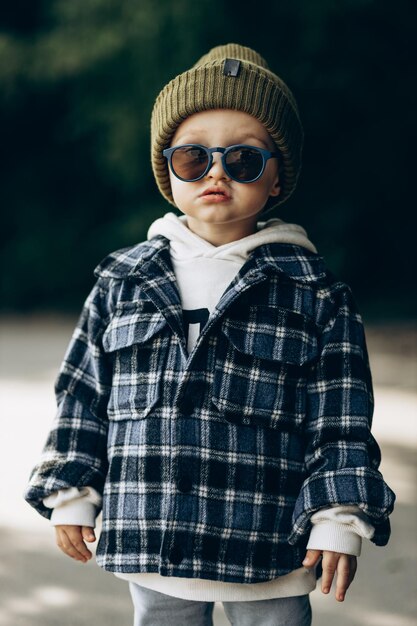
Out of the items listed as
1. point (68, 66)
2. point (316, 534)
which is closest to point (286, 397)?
point (316, 534)

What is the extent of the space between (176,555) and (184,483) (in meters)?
0.14

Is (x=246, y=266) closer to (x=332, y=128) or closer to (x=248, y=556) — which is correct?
(x=248, y=556)

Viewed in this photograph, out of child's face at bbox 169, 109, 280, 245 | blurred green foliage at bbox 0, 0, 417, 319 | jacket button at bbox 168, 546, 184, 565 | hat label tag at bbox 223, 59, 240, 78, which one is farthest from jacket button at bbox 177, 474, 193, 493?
blurred green foliage at bbox 0, 0, 417, 319

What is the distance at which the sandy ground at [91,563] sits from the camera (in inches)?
97.8

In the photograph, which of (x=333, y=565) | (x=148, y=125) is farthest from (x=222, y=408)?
(x=148, y=125)

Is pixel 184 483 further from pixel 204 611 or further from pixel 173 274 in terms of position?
pixel 173 274

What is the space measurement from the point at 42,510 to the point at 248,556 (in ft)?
1.55

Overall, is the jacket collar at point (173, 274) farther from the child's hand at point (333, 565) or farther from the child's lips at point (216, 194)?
the child's hand at point (333, 565)

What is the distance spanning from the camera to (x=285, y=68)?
7312 millimetres

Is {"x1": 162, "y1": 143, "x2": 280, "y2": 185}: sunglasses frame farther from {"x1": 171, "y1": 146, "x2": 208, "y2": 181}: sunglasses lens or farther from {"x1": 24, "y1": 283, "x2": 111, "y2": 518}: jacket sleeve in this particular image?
{"x1": 24, "y1": 283, "x2": 111, "y2": 518}: jacket sleeve

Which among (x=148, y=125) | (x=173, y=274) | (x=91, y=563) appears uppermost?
(x=148, y=125)

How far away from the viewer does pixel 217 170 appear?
1.68 metres

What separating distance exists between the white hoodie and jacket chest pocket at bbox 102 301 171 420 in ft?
0.23

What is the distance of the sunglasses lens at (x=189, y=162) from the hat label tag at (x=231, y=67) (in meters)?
0.18
